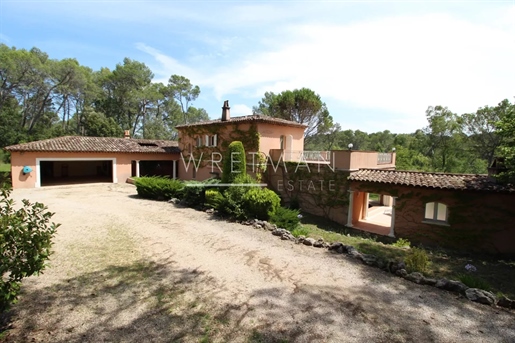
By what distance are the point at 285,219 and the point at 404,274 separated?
5.41 m

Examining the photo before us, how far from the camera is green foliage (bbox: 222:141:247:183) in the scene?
14.3m

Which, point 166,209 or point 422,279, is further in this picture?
point 166,209

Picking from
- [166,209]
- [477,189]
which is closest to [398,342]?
[477,189]

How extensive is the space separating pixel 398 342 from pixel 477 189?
10.9 meters

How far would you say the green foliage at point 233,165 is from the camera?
46.9ft

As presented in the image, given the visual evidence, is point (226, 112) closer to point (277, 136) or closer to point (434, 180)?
point (277, 136)

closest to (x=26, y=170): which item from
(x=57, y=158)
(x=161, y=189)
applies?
(x=57, y=158)

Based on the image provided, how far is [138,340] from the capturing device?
420 cm

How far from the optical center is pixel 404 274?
6797mm

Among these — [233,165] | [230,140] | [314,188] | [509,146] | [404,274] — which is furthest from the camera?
[230,140]

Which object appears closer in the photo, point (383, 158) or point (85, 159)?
point (383, 158)

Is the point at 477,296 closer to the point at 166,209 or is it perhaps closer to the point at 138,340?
the point at 138,340

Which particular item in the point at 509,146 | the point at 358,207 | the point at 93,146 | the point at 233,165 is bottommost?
the point at 358,207

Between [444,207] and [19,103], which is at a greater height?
[19,103]
